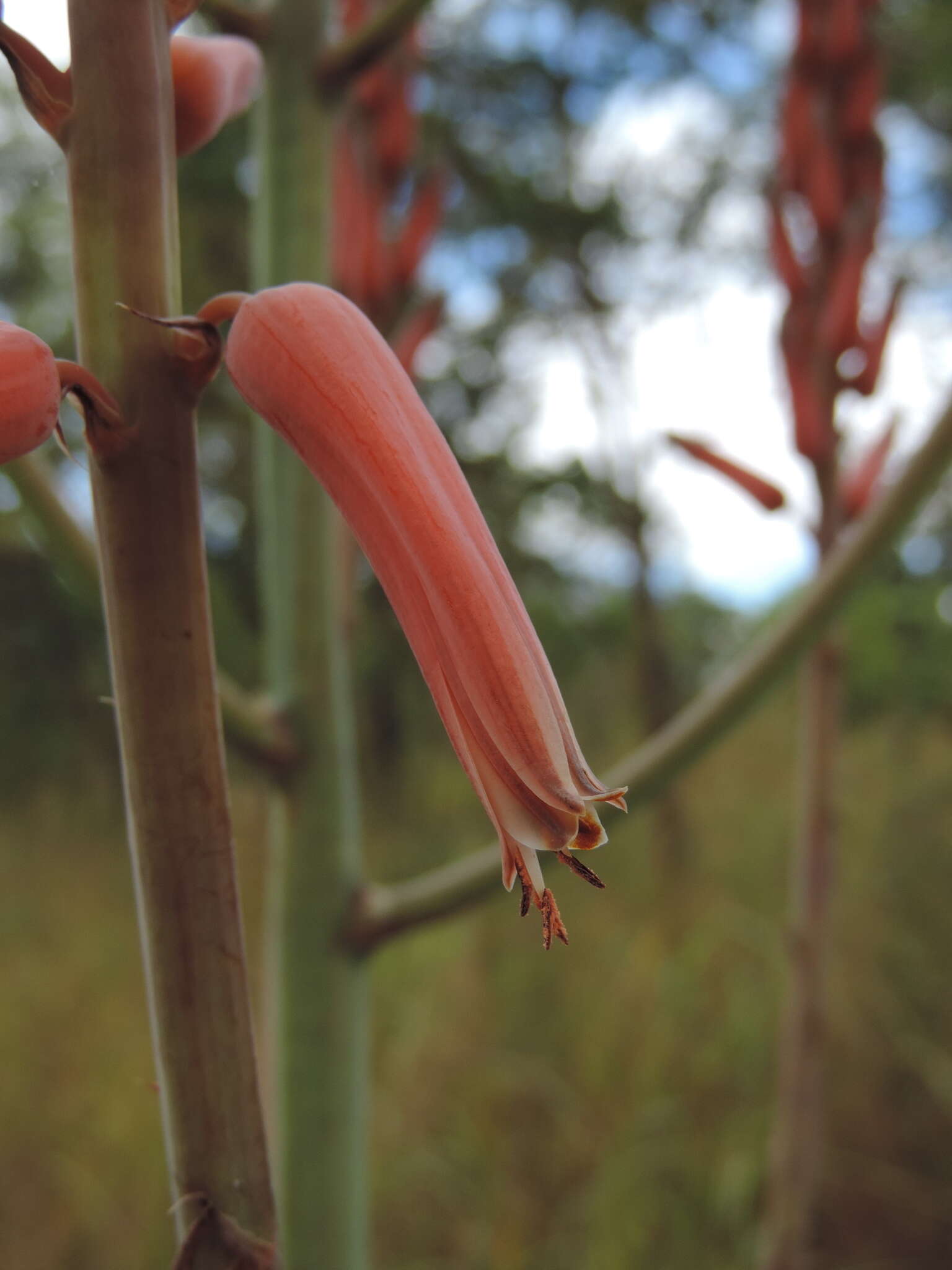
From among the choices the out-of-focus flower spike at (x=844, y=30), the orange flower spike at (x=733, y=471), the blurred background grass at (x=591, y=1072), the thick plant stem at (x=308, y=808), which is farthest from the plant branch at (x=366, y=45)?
the blurred background grass at (x=591, y=1072)

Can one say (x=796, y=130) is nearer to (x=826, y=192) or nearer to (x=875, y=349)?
(x=826, y=192)

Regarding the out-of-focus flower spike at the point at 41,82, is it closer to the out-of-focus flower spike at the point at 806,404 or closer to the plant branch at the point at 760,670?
the plant branch at the point at 760,670

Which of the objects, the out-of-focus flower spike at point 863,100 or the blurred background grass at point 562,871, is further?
the blurred background grass at point 562,871

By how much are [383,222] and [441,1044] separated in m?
1.70

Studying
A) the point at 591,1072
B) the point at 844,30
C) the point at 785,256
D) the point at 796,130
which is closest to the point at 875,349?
the point at 785,256

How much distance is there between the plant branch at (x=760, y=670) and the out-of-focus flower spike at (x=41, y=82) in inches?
16.3

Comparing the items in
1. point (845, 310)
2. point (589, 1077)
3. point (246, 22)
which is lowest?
point (589, 1077)

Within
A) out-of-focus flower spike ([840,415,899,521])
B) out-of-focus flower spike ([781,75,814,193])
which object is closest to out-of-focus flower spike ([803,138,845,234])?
out-of-focus flower spike ([781,75,814,193])

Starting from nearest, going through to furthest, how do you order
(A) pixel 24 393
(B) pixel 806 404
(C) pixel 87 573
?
(A) pixel 24 393 → (C) pixel 87 573 → (B) pixel 806 404

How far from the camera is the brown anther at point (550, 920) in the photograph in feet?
0.73

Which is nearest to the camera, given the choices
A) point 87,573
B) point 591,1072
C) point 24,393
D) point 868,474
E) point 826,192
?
point 24,393

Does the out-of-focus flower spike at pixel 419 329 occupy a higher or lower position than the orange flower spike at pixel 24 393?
higher

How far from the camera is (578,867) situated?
246mm

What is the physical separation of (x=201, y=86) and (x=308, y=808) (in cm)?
45
